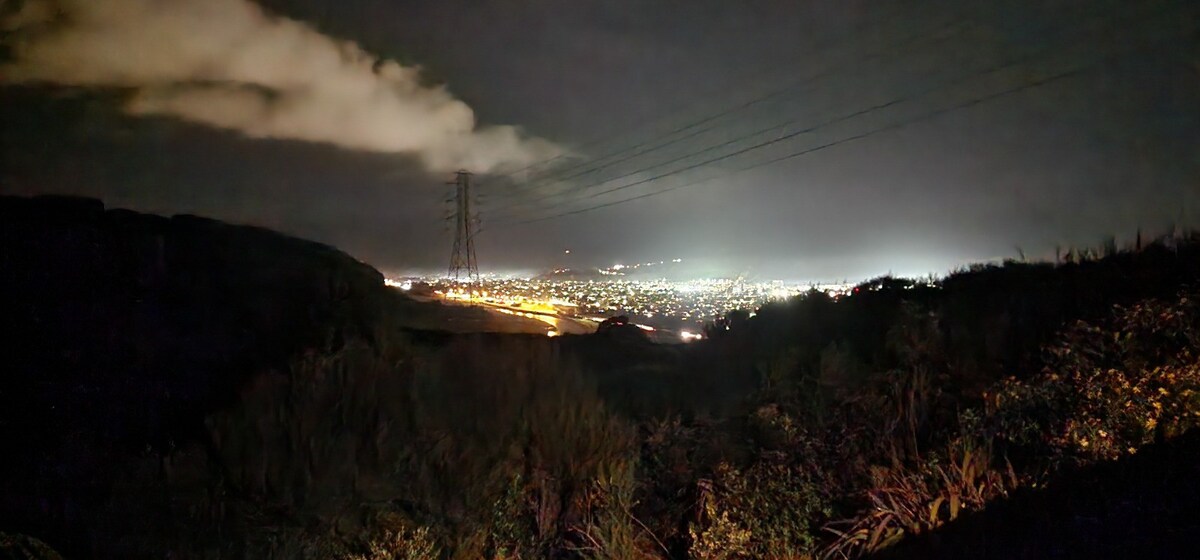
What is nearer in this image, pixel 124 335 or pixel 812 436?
pixel 812 436

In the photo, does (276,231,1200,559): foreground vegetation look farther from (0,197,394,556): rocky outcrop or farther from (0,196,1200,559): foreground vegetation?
(0,197,394,556): rocky outcrop

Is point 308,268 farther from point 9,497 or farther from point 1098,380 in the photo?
point 1098,380

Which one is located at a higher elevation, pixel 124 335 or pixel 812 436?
pixel 124 335

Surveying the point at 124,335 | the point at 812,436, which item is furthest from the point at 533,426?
the point at 124,335

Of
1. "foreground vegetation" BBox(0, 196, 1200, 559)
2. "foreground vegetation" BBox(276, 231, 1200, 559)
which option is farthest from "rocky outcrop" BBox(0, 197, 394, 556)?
"foreground vegetation" BBox(276, 231, 1200, 559)

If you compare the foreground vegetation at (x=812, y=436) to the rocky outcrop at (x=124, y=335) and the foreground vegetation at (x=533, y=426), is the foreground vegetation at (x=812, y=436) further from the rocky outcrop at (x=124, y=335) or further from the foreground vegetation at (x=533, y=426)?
the rocky outcrop at (x=124, y=335)

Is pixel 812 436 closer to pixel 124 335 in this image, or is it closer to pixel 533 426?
pixel 533 426

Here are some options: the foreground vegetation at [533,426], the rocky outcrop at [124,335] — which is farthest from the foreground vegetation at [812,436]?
the rocky outcrop at [124,335]

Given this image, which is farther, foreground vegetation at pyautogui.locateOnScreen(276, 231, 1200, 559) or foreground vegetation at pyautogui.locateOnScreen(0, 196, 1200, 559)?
foreground vegetation at pyautogui.locateOnScreen(276, 231, 1200, 559)

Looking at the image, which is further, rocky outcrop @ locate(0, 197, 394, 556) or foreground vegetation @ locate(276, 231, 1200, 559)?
foreground vegetation @ locate(276, 231, 1200, 559)
